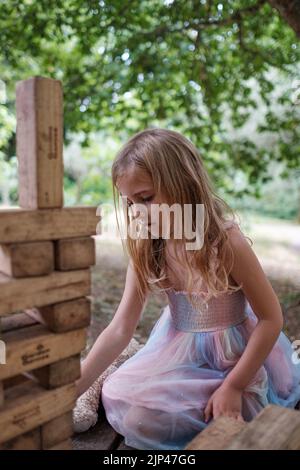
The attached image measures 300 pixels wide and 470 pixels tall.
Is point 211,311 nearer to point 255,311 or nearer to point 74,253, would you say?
point 255,311

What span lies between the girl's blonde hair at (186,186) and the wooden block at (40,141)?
0.55 metres

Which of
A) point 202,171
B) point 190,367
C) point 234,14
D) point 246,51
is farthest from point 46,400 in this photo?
point 246,51

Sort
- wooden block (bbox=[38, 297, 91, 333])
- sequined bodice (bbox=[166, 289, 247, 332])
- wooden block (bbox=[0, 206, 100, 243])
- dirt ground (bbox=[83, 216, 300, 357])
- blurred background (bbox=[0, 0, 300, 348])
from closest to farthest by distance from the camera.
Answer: wooden block (bbox=[0, 206, 100, 243]), wooden block (bbox=[38, 297, 91, 333]), sequined bodice (bbox=[166, 289, 247, 332]), dirt ground (bbox=[83, 216, 300, 357]), blurred background (bbox=[0, 0, 300, 348])

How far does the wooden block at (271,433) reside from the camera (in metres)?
1.02

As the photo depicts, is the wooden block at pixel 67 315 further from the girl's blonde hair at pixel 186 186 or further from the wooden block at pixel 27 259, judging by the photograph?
the girl's blonde hair at pixel 186 186

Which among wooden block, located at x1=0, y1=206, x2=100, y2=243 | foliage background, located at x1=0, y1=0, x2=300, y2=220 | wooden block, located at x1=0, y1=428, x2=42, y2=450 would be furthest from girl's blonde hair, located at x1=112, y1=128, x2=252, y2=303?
foliage background, located at x1=0, y1=0, x2=300, y2=220

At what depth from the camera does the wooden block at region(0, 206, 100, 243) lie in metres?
0.96

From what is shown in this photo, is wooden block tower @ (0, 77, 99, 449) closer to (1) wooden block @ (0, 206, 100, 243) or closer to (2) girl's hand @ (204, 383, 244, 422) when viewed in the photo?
(1) wooden block @ (0, 206, 100, 243)

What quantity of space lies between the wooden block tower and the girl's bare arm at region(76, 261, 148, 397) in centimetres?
43

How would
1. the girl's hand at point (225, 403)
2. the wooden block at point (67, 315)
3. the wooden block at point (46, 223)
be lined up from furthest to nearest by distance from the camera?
1. the girl's hand at point (225, 403)
2. the wooden block at point (67, 315)
3. the wooden block at point (46, 223)

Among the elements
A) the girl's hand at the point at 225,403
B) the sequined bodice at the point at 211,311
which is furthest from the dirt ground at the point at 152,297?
the girl's hand at the point at 225,403
